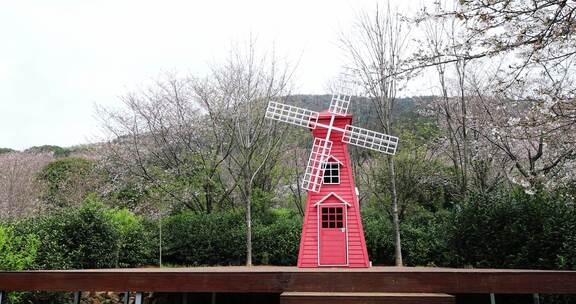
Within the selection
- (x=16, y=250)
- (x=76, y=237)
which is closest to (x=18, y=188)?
(x=76, y=237)

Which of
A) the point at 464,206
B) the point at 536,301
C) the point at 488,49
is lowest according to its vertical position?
the point at 536,301

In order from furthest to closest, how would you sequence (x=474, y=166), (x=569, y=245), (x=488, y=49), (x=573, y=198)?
(x=474, y=166), (x=573, y=198), (x=569, y=245), (x=488, y=49)

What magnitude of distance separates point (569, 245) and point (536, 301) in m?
1.21

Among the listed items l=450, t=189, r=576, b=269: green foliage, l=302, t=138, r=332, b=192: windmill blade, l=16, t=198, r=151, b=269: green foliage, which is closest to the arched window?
l=302, t=138, r=332, b=192: windmill blade

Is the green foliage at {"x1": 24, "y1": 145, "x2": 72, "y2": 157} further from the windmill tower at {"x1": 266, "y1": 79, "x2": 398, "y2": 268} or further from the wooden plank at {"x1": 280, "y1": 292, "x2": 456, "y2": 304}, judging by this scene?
the wooden plank at {"x1": 280, "y1": 292, "x2": 456, "y2": 304}

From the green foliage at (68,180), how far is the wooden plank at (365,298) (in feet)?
44.5

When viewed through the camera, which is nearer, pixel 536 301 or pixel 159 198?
Answer: pixel 536 301

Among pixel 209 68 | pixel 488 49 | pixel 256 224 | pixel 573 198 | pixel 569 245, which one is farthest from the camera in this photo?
pixel 209 68

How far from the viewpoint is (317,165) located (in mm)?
8336

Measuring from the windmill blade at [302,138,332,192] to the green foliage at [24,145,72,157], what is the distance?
67.9 feet

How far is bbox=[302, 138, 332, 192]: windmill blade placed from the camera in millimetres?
8133

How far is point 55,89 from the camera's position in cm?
1427

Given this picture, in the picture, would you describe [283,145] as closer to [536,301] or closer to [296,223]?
[296,223]

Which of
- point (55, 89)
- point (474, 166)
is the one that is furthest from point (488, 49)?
point (55, 89)
